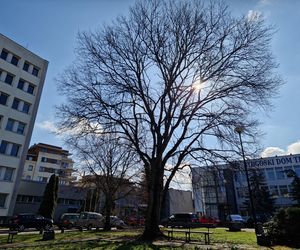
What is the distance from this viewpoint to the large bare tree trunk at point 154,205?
54.3 feet

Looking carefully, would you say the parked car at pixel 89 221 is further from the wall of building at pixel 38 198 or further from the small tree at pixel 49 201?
the wall of building at pixel 38 198

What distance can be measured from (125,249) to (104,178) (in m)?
21.4

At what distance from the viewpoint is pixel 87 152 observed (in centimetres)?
3141

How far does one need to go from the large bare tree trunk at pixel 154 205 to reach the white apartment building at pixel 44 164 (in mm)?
56593

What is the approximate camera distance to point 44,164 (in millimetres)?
72875

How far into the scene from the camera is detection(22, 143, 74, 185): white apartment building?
70.8 metres

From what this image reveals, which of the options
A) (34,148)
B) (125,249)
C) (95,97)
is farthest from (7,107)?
(34,148)

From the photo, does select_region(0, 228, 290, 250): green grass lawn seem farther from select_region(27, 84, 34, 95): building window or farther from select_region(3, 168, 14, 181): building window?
select_region(27, 84, 34, 95): building window

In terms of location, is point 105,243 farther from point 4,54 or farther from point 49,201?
point 4,54

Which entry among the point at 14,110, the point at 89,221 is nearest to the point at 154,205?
the point at 89,221

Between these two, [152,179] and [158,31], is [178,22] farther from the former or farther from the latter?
[152,179]

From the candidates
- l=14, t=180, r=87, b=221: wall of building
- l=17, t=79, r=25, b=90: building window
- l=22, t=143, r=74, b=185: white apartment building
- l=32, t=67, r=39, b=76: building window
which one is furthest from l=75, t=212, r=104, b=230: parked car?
l=22, t=143, r=74, b=185: white apartment building

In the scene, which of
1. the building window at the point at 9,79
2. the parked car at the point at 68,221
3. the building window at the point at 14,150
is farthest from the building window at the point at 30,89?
the parked car at the point at 68,221

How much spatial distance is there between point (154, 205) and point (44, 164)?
63.8 meters
